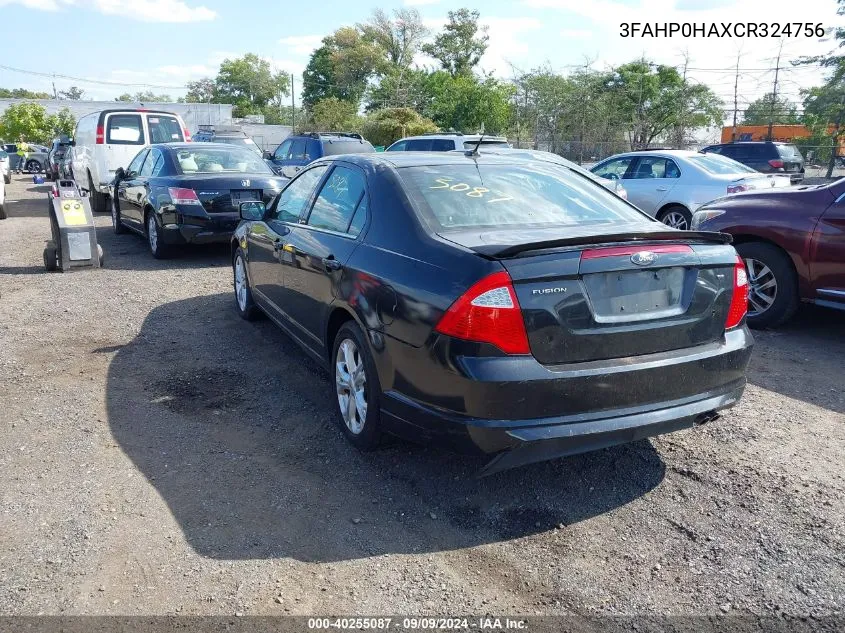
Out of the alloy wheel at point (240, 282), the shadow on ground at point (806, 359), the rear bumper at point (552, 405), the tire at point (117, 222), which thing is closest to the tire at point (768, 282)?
the shadow on ground at point (806, 359)

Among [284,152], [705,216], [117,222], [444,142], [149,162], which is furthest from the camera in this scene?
Result: [284,152]

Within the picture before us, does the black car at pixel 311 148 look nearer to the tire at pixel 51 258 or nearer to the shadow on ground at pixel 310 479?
the tire at pixel 51 258

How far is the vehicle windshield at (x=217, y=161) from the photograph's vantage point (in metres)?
9.78

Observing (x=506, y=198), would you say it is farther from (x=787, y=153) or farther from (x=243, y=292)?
(x=787, y=153)

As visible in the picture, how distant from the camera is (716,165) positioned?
1109cm

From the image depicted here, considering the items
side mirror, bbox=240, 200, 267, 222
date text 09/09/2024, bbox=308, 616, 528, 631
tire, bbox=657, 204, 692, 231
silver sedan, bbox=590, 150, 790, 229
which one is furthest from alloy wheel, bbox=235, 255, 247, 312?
tire, bbox=657, 204, 692, 231

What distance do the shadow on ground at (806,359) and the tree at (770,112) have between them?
20653 mm

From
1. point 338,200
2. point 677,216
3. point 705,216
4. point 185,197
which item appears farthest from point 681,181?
point 338,200

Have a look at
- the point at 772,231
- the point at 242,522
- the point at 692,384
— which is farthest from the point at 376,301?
the point at 772,231

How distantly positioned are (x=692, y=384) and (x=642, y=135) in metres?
28.7

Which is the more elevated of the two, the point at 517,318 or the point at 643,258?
the point at 643,258

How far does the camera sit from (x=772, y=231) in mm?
6391

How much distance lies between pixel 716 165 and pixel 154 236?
28.3 feet

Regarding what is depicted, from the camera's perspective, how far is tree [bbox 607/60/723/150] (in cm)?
3100
